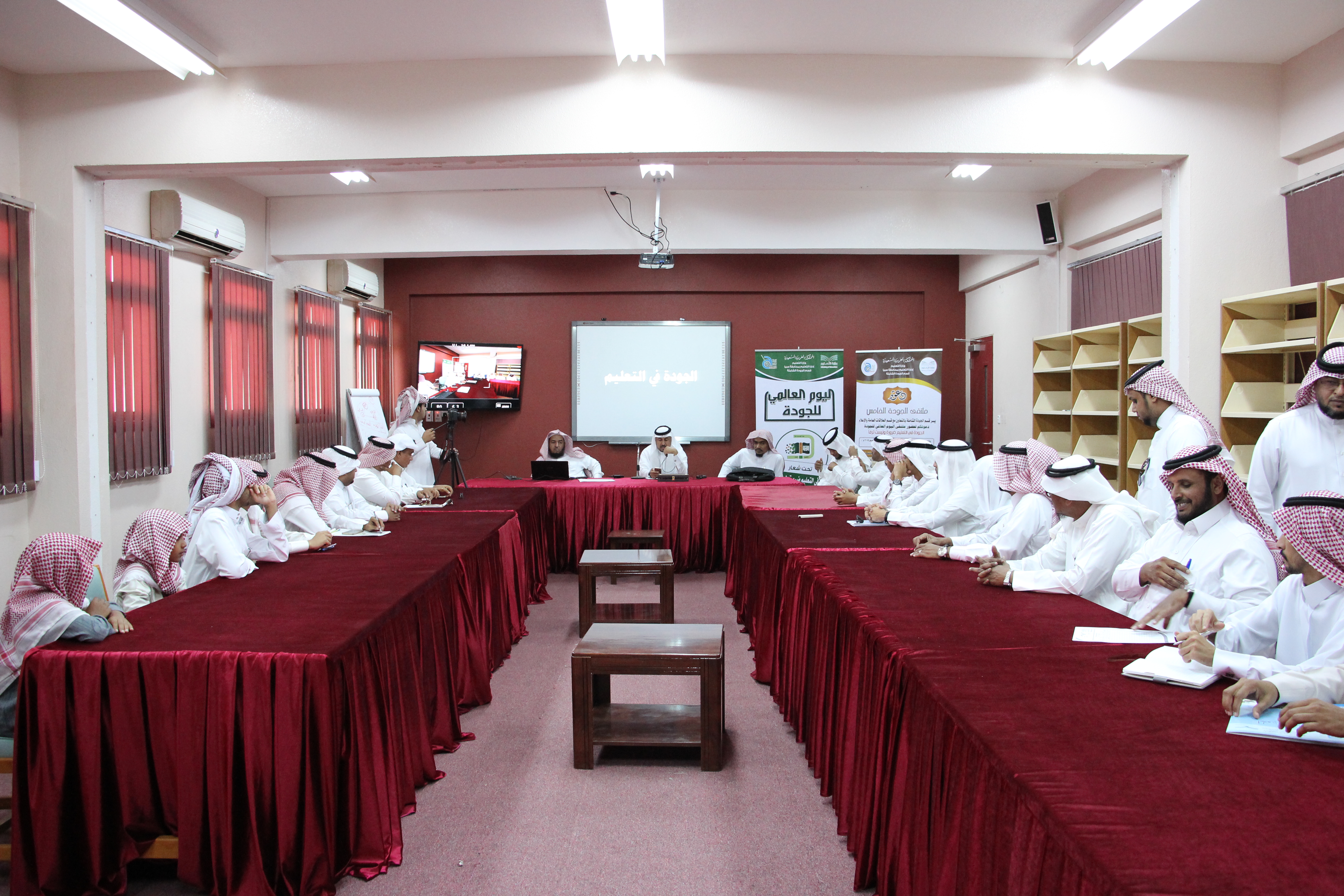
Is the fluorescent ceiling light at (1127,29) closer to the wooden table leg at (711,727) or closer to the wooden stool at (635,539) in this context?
the wooden table leg at (711,727)

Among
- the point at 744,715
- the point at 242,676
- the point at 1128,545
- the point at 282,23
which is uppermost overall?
the point at 282,23

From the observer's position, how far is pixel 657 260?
6.33 m

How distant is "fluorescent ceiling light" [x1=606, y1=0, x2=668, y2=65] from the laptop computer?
3.15 metres

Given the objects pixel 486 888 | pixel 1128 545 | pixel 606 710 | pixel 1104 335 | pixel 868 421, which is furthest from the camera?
pixel 868 421

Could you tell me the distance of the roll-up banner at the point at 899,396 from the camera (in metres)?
8.23

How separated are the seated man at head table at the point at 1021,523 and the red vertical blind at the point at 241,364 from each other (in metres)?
4.62

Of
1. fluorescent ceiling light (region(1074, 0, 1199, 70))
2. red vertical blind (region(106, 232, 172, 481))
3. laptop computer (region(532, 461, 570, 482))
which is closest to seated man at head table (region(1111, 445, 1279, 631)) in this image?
fluorescent ceiling light (region(1074, 0, 1199, 70))

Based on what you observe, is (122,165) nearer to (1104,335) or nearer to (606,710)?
(606,710)

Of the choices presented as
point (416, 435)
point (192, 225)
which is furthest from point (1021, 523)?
point (192, 225)

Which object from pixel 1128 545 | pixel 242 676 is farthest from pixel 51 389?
pixel 1128 545

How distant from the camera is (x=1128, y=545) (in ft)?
8.10

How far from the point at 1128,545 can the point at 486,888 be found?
2041 millimetres

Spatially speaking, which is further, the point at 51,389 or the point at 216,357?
the point at 216,357

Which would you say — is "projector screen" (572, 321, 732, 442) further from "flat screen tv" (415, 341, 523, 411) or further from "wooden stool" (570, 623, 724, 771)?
"wooden stool" (570, 623, 724, 771)
